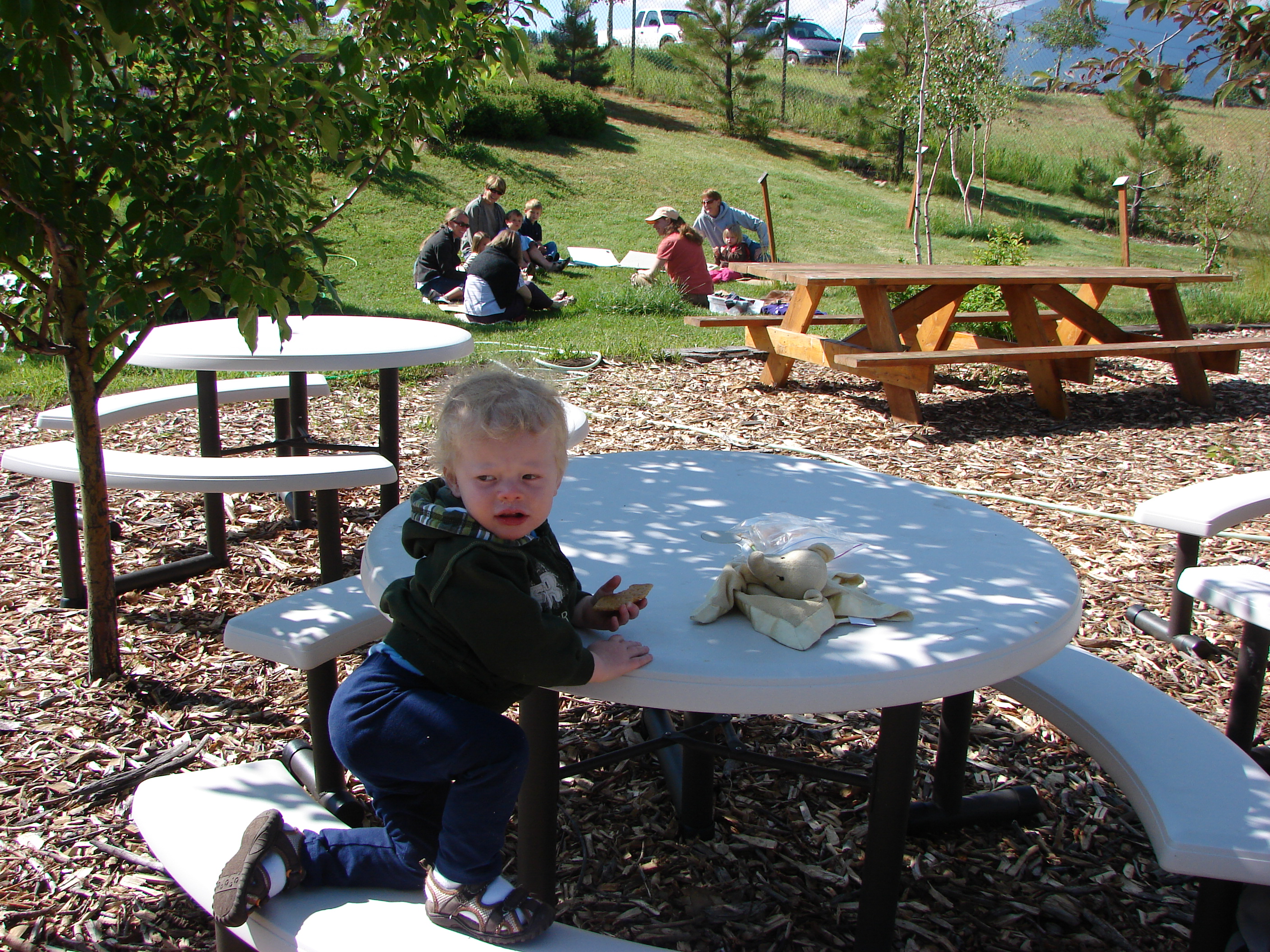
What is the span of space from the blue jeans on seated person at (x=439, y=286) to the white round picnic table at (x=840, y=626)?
839 centimetres

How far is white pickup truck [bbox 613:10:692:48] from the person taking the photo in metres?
32.8

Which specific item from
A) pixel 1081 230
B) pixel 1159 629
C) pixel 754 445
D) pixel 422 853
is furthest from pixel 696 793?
pixel 1081 230

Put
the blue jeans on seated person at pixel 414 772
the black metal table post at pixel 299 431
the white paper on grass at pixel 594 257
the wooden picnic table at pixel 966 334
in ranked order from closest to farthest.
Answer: the blue jeans on seated person at pixel 414 772
the black metal table post at pixel 299 431
the wooden picnic table at pixel 966 334
the white paper on grass at pixel 594 257

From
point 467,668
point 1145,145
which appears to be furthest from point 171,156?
point 1145,145

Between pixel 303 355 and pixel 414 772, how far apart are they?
2.36 m

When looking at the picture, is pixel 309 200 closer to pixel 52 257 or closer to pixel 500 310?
pixel 52 257

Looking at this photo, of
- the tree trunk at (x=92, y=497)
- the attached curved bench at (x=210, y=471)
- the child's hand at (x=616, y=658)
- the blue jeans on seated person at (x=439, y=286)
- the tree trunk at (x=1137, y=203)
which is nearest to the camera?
the child's hand at (x=616, y=658)

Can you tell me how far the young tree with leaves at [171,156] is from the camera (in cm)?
219

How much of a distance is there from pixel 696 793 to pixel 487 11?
2416mm

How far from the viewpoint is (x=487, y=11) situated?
305cm

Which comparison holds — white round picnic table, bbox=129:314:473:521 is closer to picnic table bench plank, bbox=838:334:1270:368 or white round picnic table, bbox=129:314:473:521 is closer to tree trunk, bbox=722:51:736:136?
picnic table bench plank, bbox=838:334:1270:368

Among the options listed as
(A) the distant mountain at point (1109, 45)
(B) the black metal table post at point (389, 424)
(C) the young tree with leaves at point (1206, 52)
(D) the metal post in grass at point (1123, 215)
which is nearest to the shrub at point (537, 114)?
(A) the distant mountain at point (1109, 45)

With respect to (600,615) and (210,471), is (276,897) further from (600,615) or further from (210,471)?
(210,471)

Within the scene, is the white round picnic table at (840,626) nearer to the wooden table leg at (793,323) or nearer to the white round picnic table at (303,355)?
the white round picnic table at (303,355)
